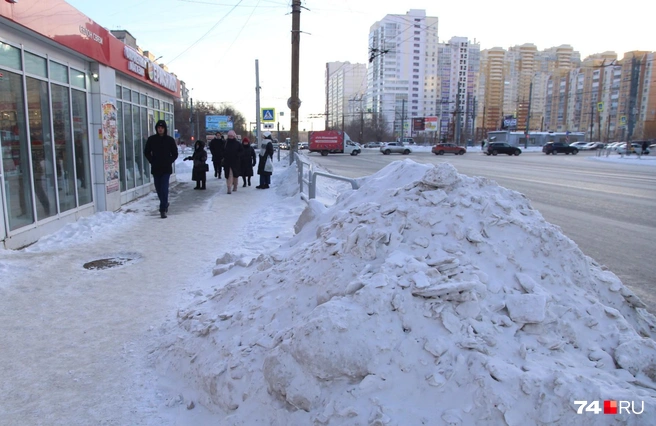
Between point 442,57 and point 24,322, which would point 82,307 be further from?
point 442,57

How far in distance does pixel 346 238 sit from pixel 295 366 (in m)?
1.31

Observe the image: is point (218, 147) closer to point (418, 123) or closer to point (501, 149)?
point (501, 149)

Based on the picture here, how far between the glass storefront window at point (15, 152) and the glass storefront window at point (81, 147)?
1.85m

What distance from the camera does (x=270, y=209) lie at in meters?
10.2

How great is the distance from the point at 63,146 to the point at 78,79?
61.2 inches

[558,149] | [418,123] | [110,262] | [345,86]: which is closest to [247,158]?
[110,262]

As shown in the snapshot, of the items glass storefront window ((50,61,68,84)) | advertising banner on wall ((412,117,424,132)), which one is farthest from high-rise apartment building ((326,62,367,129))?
glass storefront window ((50,61,68,84))

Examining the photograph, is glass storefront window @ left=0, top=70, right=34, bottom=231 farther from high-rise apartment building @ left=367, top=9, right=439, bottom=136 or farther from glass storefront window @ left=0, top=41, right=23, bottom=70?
high-rise apartment building @ left=367, top=9, right=439, bottom=136

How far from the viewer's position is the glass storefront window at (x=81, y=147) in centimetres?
875

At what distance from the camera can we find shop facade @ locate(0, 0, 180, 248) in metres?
6.44

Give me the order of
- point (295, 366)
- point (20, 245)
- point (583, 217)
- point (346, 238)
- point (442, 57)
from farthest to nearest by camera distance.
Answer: point (442, 57)
point (583, 217)
point (20, 245)
point (346, 238)
point (295, 366)

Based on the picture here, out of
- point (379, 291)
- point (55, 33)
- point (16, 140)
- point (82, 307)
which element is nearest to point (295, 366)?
point (379, 291)

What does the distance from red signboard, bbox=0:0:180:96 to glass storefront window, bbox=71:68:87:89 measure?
40 centimetres

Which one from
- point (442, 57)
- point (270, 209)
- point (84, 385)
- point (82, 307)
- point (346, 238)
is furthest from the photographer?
point (442, 57)
